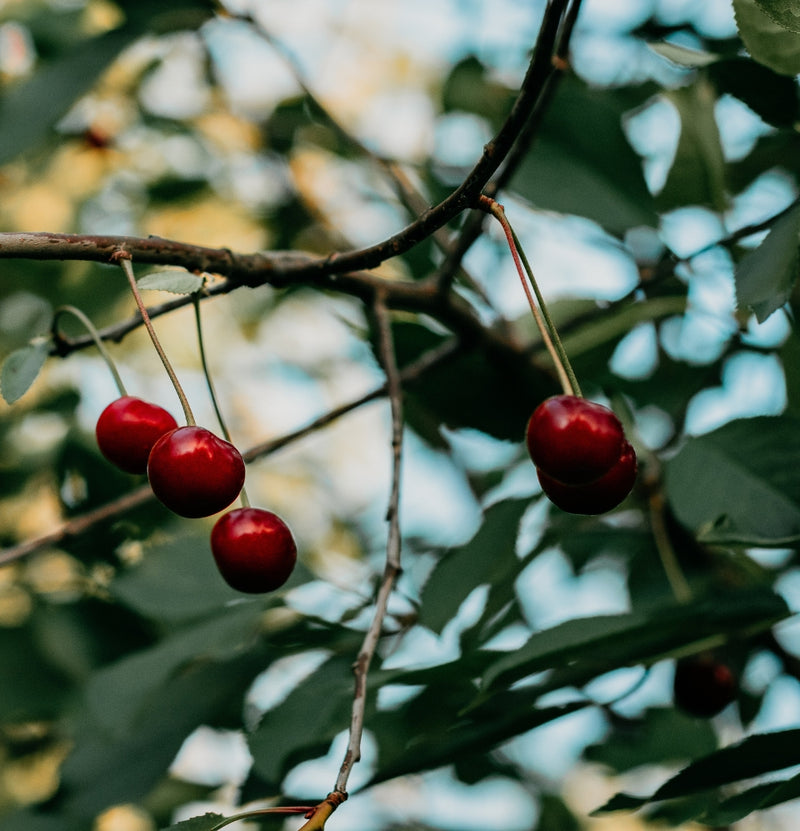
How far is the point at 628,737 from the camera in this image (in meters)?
1.59

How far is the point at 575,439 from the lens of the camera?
70cm

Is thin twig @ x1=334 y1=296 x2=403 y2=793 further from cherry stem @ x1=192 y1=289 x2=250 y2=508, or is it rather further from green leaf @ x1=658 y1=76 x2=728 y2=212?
green leaf @ x1=658 y1=76 x2=728 y2=212

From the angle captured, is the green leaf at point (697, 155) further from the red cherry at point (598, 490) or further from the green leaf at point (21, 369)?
the green leaf at point (21, 369)

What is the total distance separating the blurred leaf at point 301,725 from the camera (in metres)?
1.01

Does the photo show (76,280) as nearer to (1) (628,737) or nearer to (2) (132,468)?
(2) (132,468)

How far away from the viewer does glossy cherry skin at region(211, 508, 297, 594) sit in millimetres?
866

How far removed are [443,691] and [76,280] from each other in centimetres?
124

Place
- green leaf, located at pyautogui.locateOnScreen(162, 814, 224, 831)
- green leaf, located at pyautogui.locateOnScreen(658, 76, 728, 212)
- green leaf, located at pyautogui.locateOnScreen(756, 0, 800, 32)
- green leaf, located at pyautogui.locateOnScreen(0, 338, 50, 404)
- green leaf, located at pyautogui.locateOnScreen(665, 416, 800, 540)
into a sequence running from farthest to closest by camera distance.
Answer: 1. green leaf, located at pyautogui.locateOnScreen(658, 76, 728, 212)
2. green leaf, located at pyautogui.locateOnScreen(665, 416, 800, 540)
3. green leaf, located at pyautogui.locateOnScreen(0, 338, 50, 404)
4. green leaf, located at pyautogui.locateOnScreen(756, 0, 800, 32)
5. green leaf, located at pyautogui.locateOnScreen(162, 814, 224, 831)

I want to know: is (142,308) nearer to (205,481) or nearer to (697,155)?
(205,481)

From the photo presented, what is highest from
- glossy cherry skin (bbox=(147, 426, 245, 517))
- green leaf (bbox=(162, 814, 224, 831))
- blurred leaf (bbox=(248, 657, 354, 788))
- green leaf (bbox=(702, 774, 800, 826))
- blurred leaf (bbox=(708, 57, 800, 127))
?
blurred leaf (bbox=(708, 57, 800, 127))

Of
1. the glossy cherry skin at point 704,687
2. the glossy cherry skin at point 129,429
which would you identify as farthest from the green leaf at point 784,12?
the glossy cherry skin at point 704,687

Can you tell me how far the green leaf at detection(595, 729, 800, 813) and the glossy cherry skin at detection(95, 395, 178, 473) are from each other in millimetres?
581

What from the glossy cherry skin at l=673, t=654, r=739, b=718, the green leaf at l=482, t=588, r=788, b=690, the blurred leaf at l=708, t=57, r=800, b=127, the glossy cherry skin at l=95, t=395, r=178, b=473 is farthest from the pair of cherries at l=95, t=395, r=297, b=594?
the glossy cherry skin at l=673, t=654, r=739, b=718

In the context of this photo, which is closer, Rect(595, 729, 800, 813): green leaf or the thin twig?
the thin twig
